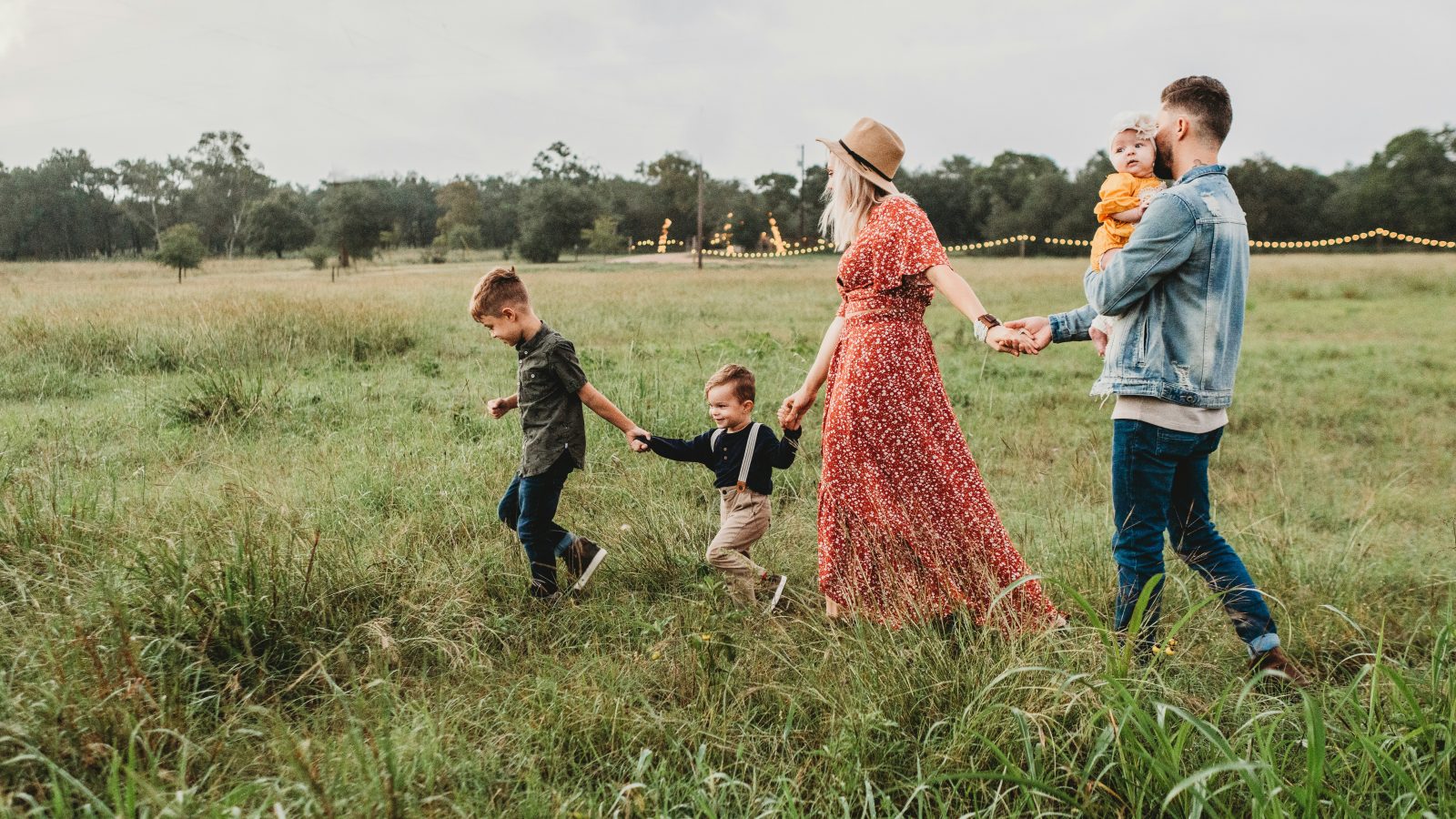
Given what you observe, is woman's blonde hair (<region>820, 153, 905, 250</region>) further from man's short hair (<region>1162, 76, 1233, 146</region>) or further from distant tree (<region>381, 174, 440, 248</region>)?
distant tree (<region>381, 174, 440, 248</region>)

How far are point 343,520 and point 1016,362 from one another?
9.57 m

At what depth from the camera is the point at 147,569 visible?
118 inches

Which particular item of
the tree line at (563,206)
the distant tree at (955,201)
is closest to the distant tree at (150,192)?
the tree line at (563,206)

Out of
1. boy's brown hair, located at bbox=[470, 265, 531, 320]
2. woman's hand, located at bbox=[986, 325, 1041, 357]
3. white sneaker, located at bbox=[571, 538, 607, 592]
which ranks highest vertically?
boy's brown hair, located at bbox=[470, 265, 531, 320]

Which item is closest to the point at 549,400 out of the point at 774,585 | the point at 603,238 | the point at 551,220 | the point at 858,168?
the point at 774,585

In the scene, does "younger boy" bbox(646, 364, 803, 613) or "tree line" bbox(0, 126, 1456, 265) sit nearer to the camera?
"younger boy" bbox(646, 364, 803, 613)

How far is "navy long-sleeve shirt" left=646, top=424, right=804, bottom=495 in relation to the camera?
144 inches

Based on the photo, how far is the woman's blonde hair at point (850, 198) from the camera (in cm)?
345

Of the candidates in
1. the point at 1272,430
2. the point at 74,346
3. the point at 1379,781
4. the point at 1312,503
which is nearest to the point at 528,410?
the point at 1379,781

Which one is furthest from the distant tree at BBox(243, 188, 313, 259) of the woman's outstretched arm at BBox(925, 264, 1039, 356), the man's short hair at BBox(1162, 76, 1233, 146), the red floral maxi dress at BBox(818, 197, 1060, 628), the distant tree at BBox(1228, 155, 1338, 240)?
the distant tree at BBox(1228, 155, 1338, 240)

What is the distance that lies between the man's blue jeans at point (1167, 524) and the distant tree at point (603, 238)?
61706 millimetres

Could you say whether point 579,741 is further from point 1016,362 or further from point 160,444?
point 1016,362

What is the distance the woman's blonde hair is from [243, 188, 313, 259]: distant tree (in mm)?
67302

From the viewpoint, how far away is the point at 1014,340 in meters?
2.98
